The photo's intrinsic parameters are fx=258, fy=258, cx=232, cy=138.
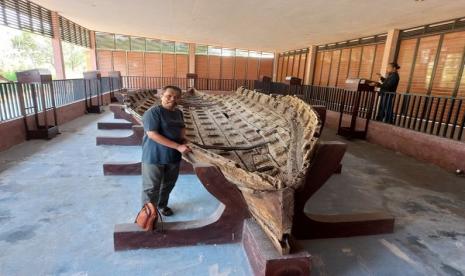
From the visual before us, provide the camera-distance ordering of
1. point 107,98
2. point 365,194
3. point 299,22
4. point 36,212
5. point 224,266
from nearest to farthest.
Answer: point 224,266
point 36,212
point 365,194
point 299,22
point 107,98

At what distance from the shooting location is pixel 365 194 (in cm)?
318

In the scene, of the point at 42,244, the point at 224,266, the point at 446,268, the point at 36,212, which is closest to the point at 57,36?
the point at 36,212

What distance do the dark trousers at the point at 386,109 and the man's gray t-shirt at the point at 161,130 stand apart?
17.0ft

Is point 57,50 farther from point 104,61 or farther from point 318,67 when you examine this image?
point 318,67

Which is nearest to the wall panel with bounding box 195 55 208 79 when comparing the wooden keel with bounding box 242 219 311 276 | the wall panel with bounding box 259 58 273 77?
the wall panel with bounding box 259 58 273 77

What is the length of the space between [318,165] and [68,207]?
233 cm

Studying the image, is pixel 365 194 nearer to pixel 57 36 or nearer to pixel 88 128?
pixel 88 128

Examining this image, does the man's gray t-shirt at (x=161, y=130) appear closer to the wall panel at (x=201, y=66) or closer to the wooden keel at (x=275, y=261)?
the wooden keel at (x=275, y=261)

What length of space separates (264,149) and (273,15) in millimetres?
5761

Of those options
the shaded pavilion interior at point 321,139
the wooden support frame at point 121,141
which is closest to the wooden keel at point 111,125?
the shaded pavilion interior at point 321,139

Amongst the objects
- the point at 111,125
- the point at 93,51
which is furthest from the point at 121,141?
the point at 93,51

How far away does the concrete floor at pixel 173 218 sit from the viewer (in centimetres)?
183

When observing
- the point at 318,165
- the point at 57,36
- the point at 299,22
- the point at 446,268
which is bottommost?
the point at 446,268

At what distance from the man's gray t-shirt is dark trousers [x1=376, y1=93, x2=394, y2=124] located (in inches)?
204
